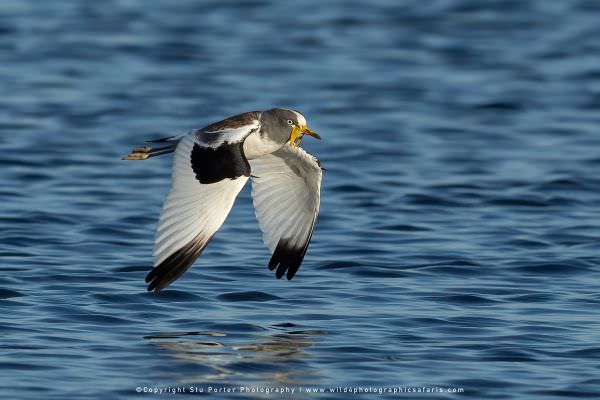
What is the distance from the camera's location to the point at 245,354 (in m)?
9.25

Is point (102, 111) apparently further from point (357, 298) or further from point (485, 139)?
point (357, 298)

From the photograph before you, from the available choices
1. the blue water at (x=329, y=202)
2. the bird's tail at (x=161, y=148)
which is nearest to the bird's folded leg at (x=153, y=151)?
the bird's tail at (x=161, y=148)

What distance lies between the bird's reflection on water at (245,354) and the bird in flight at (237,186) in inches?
17.6

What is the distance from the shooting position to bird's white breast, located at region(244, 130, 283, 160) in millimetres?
10203

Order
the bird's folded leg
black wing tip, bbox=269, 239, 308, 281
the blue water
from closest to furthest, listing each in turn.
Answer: the blue water → the bird's folded leg → black wing tip, bbox=269, 239, 308, 281

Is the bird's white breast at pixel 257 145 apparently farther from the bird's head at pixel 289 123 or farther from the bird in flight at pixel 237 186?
the bird's head at pixel 289 123

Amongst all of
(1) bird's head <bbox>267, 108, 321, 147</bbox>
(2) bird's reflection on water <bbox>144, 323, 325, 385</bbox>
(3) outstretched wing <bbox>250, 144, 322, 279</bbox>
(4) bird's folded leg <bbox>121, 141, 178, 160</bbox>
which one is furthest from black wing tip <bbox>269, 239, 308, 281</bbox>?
(4) bird's folded leg <bbox>121, 141, 178, 160</bbox>

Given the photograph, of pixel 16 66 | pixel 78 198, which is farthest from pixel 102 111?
pixel 78 198

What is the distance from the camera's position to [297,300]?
10750mm

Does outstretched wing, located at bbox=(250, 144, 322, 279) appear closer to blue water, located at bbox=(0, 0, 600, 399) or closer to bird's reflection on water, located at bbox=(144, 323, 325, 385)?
blue water, located at bbox=(0, 0, 600, 399)

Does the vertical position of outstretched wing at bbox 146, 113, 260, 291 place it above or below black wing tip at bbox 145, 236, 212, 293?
above

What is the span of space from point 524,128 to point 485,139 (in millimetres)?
894

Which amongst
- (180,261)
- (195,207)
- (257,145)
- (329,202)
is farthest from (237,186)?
(329,202)

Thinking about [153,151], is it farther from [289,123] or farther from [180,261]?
[180,261]
